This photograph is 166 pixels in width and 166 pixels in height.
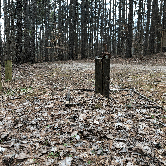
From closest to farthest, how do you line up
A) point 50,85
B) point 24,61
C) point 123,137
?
1. point 123,137
2. point 50,85
3. point 24,61

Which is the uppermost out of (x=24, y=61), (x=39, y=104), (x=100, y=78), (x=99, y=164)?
(x=24, y=61)

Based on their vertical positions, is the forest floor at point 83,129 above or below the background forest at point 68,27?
below

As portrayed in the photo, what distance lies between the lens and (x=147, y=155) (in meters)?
2.86

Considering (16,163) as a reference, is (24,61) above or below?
above

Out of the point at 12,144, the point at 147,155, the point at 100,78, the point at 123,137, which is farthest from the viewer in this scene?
the point at 100,78

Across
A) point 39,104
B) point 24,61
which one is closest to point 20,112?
point 39,104

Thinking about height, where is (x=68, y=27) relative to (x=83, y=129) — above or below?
above

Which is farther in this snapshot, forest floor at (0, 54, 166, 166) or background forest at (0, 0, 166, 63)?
background forest at (0, 0, 166, 63)

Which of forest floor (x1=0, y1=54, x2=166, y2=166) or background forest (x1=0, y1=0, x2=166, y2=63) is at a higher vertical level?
background forest (x1=0, y1=0, x2=166, y2=63)

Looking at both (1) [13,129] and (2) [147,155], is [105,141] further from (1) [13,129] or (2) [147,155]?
(1) [13,129]

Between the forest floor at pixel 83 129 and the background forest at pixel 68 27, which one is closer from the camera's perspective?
the forest floor at pixel 83 129

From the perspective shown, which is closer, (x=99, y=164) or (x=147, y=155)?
(x=99, y=164)

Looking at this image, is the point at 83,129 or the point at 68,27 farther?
the point at 68,27

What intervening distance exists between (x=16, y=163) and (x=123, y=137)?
198 cm
